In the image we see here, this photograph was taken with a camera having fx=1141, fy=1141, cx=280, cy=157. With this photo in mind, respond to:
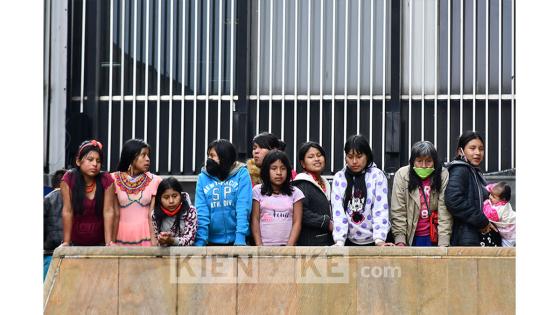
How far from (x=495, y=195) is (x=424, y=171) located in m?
0.80

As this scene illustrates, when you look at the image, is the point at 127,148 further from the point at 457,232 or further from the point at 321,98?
the point at 321,98

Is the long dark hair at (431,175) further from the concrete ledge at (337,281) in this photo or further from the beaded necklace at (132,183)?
the beaded necklace at (132,183)

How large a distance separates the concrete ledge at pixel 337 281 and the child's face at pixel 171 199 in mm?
512

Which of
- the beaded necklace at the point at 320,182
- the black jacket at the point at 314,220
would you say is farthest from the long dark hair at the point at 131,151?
the beaded necklace at the point at 320,182

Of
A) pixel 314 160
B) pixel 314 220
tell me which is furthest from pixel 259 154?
pixel 314 220

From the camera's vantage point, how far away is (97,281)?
375 inches

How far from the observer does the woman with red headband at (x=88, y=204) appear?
388 inches

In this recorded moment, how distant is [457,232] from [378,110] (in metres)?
5.23

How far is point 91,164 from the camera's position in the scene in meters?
9.93

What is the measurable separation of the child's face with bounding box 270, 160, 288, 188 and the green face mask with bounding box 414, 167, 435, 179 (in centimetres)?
115

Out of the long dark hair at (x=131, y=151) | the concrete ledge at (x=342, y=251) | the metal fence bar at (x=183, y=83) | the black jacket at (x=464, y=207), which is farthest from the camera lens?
the metal fence bar at (x=183, y=83)

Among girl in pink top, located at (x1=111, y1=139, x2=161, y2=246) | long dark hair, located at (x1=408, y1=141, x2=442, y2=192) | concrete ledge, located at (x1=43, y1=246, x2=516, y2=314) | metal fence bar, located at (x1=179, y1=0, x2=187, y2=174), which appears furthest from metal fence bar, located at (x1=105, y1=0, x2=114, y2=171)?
long dark hair, located at (x1=408, y1=141, x2=442, y2=192)

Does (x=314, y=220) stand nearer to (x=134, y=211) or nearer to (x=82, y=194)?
(x=134, y=211)
